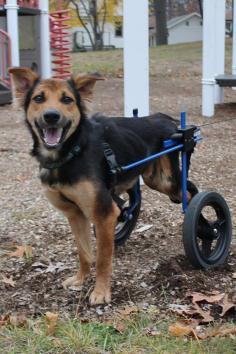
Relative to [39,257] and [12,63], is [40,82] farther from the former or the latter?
[12,63]

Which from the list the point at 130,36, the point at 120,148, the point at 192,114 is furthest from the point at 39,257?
the point at 192,114

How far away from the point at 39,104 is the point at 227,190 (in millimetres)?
3413

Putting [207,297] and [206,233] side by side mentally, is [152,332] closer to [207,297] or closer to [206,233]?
[207,297]

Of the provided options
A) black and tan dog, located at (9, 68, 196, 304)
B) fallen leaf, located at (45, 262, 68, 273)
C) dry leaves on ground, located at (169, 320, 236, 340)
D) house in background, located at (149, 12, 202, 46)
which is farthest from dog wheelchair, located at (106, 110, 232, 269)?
house in background, located at (149, 12, 202, 46)

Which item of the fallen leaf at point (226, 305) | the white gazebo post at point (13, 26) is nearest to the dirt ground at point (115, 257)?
the fallen leaf at point (226, 305)

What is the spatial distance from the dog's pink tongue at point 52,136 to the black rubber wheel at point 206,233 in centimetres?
115

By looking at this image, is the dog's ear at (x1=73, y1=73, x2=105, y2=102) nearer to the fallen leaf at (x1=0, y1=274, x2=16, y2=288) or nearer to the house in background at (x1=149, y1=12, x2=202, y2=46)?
the fallen leaf at (x1=0, y1=274, x2=16, y2=288)

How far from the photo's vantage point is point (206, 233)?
4.49m

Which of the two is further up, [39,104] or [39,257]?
[39,104]

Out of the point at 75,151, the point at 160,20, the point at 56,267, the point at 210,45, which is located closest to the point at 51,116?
the point at 75,151

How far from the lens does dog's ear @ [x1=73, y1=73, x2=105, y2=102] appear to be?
12.4 feet

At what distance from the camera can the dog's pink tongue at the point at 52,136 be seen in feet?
11.8

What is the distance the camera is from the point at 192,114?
11188mm

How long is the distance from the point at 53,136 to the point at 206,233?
1.54 meters
